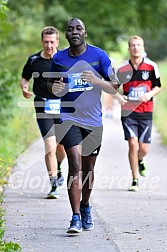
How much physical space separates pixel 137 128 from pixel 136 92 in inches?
22.6

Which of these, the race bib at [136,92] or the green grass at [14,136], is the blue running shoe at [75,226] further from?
the race bib at [136,92]

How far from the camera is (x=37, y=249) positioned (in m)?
7.71

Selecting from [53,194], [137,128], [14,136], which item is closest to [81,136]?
[53,194]

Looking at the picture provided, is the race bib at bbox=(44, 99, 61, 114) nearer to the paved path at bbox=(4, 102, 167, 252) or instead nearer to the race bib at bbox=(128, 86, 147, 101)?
the paved path at bbox=(4, 102, 167, 252)

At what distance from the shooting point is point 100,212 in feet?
32.7

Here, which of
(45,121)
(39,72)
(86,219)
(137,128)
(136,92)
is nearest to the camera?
(86,219)

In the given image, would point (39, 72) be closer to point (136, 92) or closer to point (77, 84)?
point (136, 92)

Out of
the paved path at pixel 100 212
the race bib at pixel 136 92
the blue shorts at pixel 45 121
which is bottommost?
the paved path at pixel 100 212

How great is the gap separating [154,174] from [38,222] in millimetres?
4847

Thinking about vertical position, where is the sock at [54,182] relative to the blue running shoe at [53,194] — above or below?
above

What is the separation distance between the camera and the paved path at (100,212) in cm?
802

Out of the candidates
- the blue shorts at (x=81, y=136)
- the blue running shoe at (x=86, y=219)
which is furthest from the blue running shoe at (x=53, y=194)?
the blue shorts at (x=81, y=136)

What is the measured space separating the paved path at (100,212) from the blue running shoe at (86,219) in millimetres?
106

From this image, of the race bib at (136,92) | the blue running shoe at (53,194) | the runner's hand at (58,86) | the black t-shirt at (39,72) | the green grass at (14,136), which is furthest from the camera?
the green grass at (14,136)
